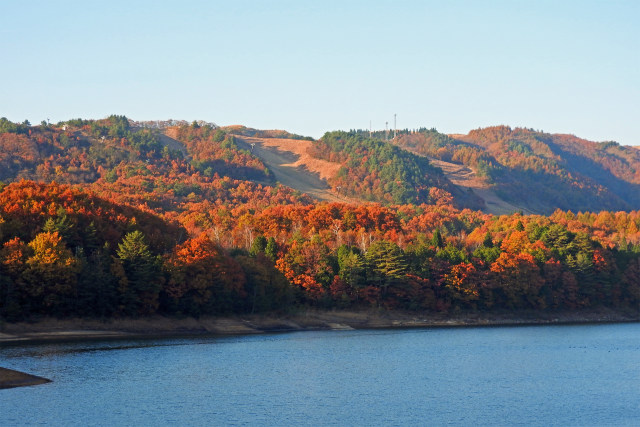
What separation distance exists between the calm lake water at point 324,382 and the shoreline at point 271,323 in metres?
5.07

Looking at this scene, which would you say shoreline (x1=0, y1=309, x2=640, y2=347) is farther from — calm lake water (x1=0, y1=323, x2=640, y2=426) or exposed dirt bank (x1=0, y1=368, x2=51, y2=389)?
exposed dirt bank (x1=0, y1=368, x2=51, y2=389)

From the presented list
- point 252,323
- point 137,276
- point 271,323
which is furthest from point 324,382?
point 271,323

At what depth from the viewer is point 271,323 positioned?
109125 mm

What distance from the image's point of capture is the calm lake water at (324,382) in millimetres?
54312

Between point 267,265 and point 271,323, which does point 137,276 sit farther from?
point 267,265

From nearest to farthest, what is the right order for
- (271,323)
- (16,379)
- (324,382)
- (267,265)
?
1. (16,379)
2. (324,382)
3. (271,323)
4. (267,265)

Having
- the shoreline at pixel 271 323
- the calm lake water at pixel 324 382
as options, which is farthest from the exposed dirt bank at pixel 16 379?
the shoreline at pixel 271 323

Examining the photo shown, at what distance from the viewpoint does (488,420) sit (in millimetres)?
54500

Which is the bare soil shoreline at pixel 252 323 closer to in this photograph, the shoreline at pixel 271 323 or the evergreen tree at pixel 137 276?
the shoreline at pixel 271 323

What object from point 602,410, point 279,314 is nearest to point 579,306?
point 279,314

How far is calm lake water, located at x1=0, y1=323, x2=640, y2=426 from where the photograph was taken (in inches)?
2138

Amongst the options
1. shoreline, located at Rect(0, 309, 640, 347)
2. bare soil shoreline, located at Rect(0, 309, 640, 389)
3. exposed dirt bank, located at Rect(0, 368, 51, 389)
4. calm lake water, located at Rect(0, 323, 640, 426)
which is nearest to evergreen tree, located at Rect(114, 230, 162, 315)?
shoreline, located at Rect(0, 309, 640, 347)

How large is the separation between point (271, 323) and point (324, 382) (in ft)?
138

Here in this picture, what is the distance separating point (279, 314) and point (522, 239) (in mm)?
58480
